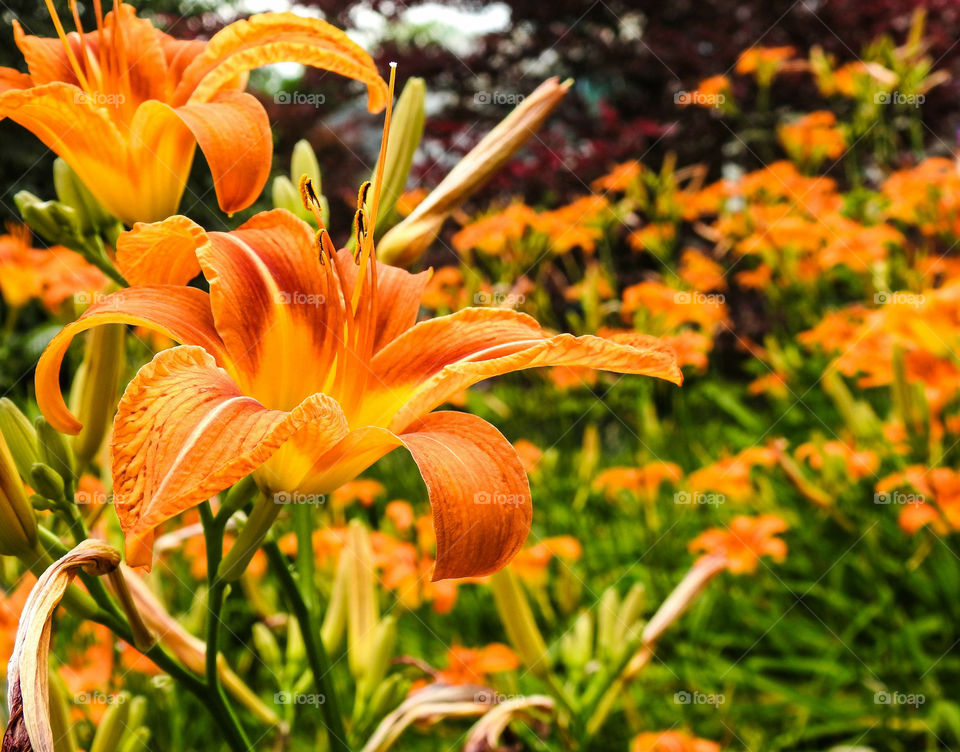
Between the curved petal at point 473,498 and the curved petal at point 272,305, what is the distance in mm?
137

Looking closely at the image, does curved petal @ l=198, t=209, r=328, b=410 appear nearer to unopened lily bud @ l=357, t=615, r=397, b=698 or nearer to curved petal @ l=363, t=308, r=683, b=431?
curved petal @ l=363, t=308, r=683, b=431

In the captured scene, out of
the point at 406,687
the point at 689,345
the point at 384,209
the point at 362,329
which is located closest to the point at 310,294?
the point at 362,329

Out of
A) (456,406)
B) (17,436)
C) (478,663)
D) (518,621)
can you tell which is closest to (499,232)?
(456,406)

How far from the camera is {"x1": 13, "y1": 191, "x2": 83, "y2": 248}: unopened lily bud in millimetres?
743

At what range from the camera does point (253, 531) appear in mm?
559

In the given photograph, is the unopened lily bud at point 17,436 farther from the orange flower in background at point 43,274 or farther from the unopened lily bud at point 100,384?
the orange flower in background at point 43,274

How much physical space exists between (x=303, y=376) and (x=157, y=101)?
0.24 metres

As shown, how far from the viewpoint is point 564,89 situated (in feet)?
2.69

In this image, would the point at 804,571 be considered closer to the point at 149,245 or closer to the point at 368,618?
the point at 368,618

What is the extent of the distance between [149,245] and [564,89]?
1.46 ft

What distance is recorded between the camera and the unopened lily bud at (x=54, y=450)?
708 millimetres

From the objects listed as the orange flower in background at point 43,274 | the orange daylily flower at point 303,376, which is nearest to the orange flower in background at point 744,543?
the orange daylily flower at point 303,376

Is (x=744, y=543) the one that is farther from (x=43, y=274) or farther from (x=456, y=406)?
(x=43, y=274)

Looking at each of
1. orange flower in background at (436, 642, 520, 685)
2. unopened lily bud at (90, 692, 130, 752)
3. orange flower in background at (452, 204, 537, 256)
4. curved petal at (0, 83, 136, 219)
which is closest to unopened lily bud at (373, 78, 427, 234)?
curved petal at (0, 83, 136, 219)
